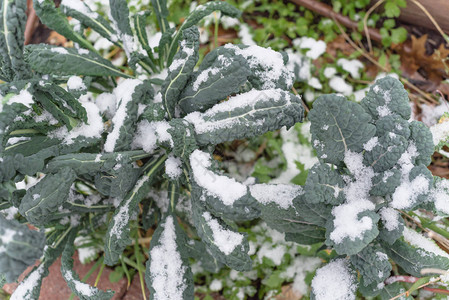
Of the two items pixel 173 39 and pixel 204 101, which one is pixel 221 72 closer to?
pixel 204 101

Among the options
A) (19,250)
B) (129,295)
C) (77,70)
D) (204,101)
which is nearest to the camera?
(19,250)

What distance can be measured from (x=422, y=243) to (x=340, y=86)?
0.86m

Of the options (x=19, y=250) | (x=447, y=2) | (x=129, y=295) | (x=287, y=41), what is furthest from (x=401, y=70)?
(x=19, y=250)

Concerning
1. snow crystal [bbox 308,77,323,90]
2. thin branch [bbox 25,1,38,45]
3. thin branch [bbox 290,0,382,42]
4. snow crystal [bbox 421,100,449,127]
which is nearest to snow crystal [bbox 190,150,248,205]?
snow crystal [bbox 308,77,323,90]

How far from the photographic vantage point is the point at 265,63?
49.1 inches

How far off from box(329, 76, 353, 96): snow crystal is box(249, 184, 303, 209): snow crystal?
0.74 meters

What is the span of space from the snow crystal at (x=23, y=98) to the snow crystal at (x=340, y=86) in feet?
4.49

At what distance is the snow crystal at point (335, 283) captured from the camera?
1210 millimetres

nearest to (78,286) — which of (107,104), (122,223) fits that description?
(122,223)

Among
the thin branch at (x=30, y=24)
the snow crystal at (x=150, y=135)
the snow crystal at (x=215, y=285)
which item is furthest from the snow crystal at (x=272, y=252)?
the thin branch at (x=30, y=24)

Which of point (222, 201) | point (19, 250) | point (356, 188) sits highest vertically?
point (19, 250)

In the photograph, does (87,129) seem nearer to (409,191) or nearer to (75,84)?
(75,84)

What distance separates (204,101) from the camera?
1215 mm

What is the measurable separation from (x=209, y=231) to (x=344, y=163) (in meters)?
0.47
